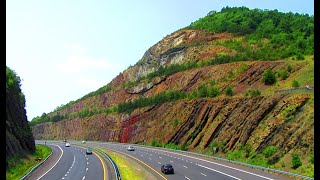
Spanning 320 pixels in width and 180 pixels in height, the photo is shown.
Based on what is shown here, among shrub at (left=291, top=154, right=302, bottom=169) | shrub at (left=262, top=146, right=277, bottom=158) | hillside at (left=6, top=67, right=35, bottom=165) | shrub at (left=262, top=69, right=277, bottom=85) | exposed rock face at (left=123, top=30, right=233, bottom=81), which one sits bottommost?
shrub at (left=291, top=154, right=302, bottom=169)

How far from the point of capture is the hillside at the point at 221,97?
49.8m

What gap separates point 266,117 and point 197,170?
628 inches

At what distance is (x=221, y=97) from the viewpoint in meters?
72.2

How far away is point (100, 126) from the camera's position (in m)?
120

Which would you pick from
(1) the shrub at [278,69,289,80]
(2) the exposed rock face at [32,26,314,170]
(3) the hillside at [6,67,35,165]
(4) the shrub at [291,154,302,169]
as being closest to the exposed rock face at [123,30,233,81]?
(2) the exposed rock face at [32,26,314,170]

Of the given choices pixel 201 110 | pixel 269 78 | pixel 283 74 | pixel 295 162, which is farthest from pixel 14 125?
pixel 283 74

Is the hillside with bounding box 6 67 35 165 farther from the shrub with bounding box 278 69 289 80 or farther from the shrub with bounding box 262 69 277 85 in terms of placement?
the shrub with bounding box 278 69 289 80

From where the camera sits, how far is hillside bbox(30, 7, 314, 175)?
49.8m

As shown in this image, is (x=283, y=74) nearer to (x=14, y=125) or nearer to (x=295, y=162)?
(x=295, y=162)

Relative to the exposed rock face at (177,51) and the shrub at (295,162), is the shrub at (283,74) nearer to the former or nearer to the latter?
the shrub at (295,162)

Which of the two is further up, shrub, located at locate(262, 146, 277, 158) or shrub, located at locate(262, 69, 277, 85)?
shrub, located at locate(262, 69, 277, 85)

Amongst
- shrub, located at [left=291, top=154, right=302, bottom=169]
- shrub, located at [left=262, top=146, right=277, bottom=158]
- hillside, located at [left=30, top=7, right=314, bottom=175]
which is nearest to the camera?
shrub, located at [left=291, top=154, right=302, bottom=169]

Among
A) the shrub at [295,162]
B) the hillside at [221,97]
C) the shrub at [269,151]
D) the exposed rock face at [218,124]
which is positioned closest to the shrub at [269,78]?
the hillside at [221,97]
